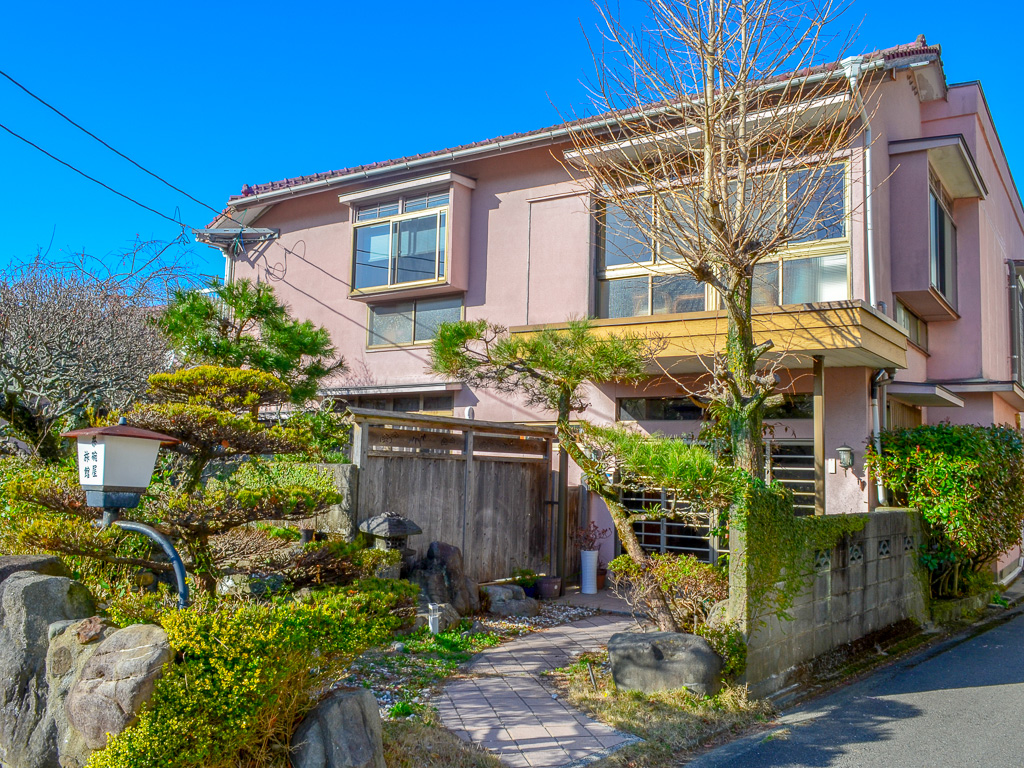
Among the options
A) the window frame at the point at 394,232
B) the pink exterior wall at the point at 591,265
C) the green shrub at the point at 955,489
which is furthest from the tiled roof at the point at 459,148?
the green shrub at the point at 955,489

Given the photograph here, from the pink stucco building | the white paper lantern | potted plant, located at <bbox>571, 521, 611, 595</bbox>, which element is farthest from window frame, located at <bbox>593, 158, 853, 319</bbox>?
the white paper lantern

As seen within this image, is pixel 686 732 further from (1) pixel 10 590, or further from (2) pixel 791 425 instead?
(2) pixel 791 425

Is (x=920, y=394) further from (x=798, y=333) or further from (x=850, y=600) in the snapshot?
(x=850, y=600)

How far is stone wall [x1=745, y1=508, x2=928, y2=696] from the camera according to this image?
6.66 metres

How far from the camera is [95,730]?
3.84m

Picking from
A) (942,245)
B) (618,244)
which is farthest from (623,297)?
(942,245)

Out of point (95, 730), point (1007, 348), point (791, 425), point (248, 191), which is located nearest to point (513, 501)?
point (791, 425)

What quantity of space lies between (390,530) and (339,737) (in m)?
4.26

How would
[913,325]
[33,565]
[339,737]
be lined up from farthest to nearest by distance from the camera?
[913,325] → [33,565] → [339,737]

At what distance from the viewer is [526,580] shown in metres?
10.6

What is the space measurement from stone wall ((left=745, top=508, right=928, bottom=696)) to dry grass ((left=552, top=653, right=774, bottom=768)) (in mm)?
364

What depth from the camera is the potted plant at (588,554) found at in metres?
→ 11.3

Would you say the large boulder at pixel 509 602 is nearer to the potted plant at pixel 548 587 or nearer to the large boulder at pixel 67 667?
the potted plant at pixel 548 587

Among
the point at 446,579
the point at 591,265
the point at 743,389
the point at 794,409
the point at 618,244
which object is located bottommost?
the point at 446,579
